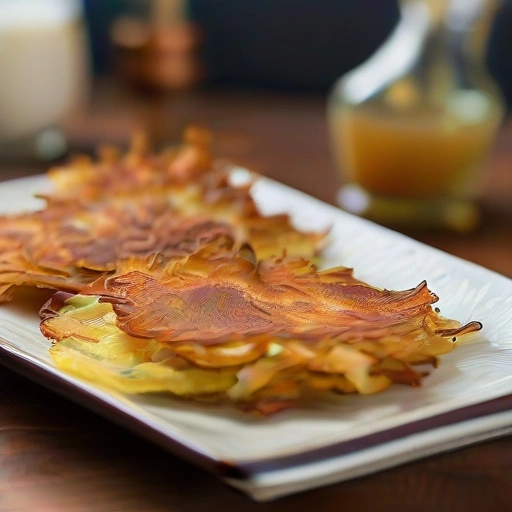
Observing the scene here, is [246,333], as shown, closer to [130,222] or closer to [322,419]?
[322,419]

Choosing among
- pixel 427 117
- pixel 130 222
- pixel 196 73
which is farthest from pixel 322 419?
pixel 196 73

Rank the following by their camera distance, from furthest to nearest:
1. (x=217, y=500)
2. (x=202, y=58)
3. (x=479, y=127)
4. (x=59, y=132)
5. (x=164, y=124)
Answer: (x=202, y=58) < (x=164, y=124) < (x=59, y=132) < (x=479, y=127) < (x=217, y=500)

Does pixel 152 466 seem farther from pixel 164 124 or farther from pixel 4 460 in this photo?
pixel 164 124

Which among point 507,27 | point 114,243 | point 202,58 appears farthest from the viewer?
point 202,58

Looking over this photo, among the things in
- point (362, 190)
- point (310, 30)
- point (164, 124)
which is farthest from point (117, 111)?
point (362, 190)

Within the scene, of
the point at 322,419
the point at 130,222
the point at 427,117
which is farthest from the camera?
the point at 427,117

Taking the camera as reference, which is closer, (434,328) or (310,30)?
(434,328)

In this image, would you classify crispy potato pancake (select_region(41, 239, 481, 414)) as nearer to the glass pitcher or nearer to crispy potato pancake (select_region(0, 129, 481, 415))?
crispy potato pancake (select_region(0, 129, 481, 415))
